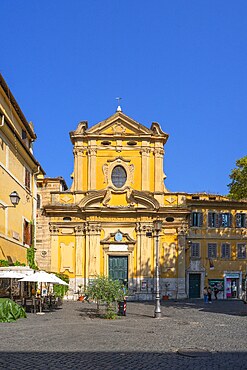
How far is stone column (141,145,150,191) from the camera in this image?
164 ft

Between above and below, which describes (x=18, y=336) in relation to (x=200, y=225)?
below

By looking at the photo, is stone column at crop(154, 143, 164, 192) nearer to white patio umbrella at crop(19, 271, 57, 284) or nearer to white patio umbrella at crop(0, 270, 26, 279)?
white patio umbrella at crop(19, 271, 57, 284)

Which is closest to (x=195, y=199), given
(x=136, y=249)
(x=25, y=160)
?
(x=136, y=249)

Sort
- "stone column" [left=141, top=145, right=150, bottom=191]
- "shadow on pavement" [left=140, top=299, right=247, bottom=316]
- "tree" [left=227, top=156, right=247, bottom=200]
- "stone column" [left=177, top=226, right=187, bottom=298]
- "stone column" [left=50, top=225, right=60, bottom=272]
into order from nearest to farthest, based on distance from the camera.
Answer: "shadow on pavement" [left=140, top=299, right=247, bottom=316] < "tree" [left=227, top=156, right=247, bottom=200] < "stone column" [left=50, top=225, right=60, bottom=272] < "stone column" [left=177, top=226, right=187, bottom=298] < "stone column" [left=141, top=145, right=150, bottom=191]

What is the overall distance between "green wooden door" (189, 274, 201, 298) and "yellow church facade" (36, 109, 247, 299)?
194 cm

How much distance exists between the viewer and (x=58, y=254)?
162ft

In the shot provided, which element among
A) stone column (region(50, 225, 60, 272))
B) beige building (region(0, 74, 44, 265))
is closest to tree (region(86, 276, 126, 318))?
beige building (region(0, 74, 44, 265))

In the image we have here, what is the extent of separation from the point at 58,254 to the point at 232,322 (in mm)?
26823

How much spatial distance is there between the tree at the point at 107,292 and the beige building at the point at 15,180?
173 inches

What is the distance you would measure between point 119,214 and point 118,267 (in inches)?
175

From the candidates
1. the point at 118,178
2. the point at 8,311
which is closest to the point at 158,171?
the point at 118,178

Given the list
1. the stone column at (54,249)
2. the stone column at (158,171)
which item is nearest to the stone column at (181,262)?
the stone column at (158,171)

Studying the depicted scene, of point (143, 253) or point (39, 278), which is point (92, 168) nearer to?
point (143, 253)

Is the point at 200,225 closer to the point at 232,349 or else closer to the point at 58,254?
the point at 58,254
